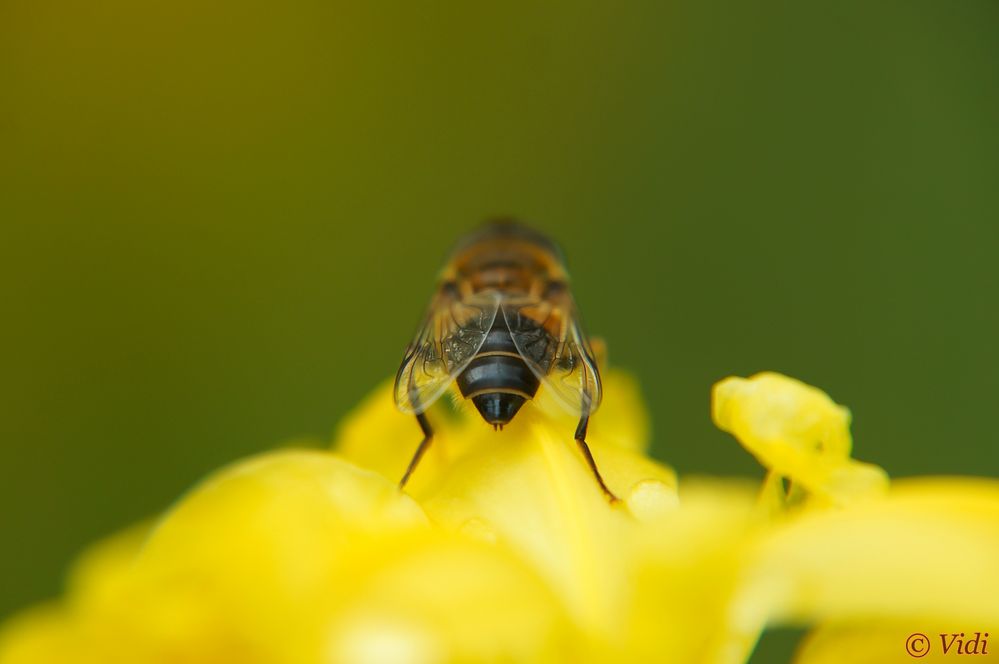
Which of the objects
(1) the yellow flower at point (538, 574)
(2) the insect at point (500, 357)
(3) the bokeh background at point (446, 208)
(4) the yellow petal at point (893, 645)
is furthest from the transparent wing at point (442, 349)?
(3) the bokeh background at point (446, 208)

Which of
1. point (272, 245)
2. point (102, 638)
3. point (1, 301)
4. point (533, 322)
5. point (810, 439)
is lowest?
point (102, 638)

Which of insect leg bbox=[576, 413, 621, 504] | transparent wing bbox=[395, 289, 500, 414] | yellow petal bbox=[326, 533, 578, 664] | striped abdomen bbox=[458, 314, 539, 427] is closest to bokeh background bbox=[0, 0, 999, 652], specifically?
transparent wing bbox=[395, 289, 500, 414]

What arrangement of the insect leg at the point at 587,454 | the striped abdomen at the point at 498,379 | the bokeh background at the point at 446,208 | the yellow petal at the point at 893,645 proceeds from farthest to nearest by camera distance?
the bokeh background at the point at 446,208
the striped abdomen at the point at 498,379
the insect leg at the point at 587,454
the yellow petal at the point at 893,645

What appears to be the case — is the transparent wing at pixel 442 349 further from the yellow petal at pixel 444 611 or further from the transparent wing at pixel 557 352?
the yellow petal at pixel 444 611

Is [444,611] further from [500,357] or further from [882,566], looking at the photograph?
[500,357]

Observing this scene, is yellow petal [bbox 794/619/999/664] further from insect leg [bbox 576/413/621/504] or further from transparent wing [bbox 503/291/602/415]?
transparent wing [bbox 503/291/602/415]

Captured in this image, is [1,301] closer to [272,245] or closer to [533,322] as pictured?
[272,245]

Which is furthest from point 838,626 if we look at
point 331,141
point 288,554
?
point 331,141

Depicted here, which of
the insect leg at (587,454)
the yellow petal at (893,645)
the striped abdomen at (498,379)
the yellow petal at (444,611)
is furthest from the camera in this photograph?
the striped abdomen at (498,379)
